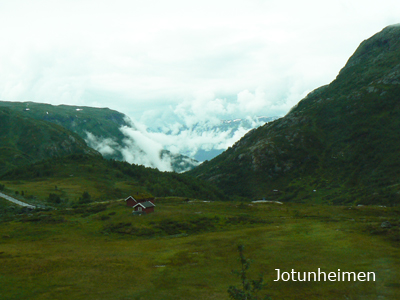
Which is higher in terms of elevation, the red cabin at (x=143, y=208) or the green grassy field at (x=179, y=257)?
the red cabin at (x=143, y=208)

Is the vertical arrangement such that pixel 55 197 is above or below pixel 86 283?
above

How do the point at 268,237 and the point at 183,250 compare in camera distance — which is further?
the point at 268,237

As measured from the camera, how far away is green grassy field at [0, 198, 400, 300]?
42.6m

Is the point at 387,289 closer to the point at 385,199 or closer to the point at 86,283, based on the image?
the point at 86,283

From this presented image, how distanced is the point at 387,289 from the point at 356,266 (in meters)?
8.83

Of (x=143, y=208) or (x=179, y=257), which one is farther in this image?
(x=143, y=208)

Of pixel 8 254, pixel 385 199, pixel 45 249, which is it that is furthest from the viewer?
pixel 385 199

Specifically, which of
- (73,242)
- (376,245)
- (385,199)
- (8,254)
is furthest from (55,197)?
(385,199)

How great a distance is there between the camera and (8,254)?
64.8 meters

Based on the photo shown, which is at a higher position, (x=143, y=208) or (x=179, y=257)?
(x=143, y=208)

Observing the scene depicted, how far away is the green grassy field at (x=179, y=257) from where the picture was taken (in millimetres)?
42625

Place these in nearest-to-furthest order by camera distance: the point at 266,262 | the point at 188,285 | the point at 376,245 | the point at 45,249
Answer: the point at 188,285, the point at 266,262, the point at 376,245, the point at 45,249

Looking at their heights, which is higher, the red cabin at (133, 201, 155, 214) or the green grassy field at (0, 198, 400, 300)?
the red cabin at (133, 201, 155, 214)

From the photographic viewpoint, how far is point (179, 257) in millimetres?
61000
